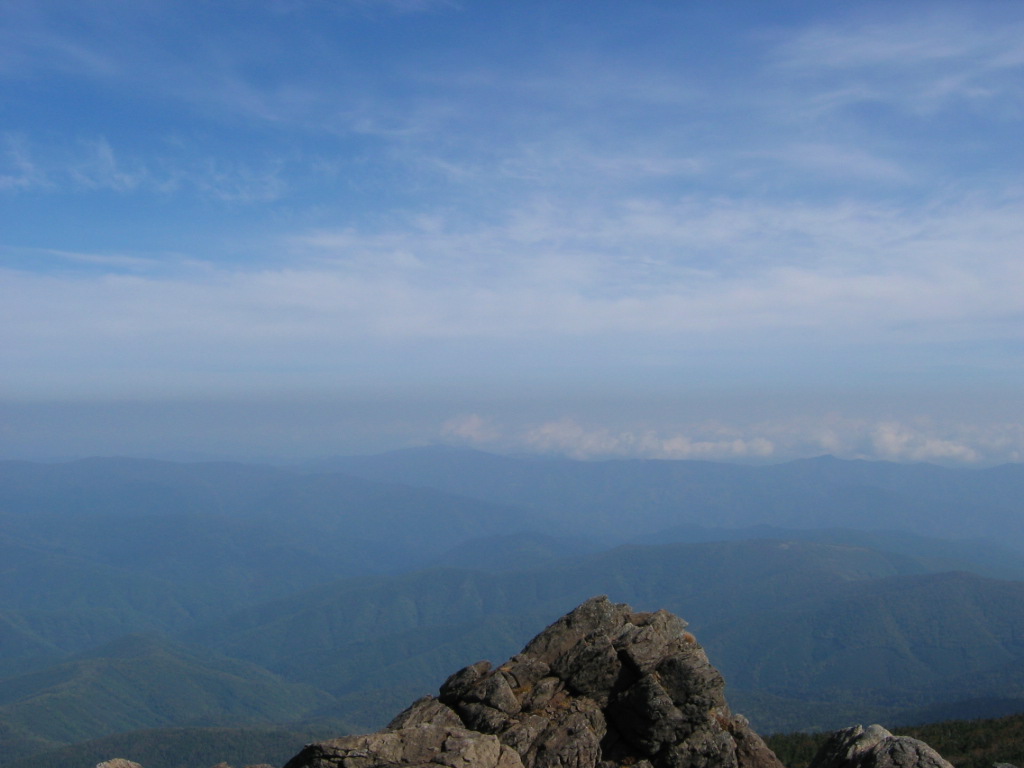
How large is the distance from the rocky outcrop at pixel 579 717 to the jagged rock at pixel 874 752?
268 centimetres

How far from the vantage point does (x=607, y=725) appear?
31141mm

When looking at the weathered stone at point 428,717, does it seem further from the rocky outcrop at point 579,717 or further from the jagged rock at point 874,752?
the jagged rock at point 874,752

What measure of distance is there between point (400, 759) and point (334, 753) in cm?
246

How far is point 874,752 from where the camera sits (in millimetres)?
26250

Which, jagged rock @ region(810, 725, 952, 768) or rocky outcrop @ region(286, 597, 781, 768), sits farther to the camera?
rocky outcrop @ region(286, 597, 781, 768)

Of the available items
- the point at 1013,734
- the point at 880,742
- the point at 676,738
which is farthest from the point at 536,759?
the point at 1013,734

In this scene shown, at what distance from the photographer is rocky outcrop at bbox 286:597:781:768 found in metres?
26.2

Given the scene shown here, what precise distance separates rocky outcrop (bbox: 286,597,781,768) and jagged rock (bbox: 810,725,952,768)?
2682mm

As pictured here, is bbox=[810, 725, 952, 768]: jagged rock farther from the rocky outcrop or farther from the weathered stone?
the weathered stone

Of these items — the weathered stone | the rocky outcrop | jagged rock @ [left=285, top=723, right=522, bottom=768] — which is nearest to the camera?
jagged rock @ [left=285, top=723, right=522, bottom=768]

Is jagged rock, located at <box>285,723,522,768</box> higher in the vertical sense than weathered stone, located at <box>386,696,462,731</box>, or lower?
higher

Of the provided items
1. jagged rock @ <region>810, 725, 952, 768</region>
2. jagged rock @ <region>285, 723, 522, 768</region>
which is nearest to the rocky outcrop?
jagged rock @ <region>285, 723, 522, 768</region>

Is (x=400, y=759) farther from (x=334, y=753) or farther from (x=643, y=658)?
(x=643, y=658)

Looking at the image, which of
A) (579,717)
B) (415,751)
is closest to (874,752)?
(579,717)
